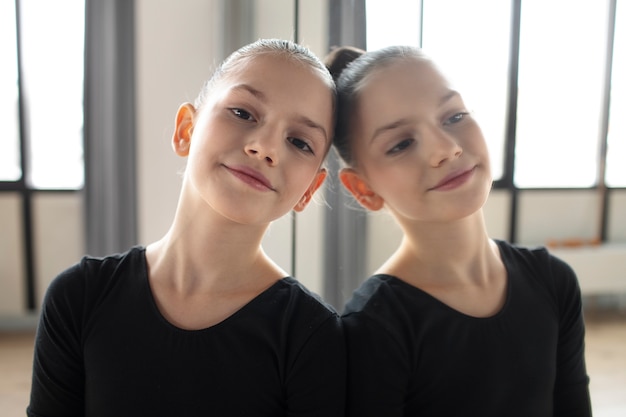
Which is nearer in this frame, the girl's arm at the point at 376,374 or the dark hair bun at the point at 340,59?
the girl's arm at the point at 376,374

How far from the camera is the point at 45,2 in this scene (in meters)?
2.25

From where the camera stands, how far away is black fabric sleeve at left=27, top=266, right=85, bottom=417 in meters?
0.75

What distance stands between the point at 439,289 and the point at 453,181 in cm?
19

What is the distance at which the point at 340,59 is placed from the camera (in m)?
0.92

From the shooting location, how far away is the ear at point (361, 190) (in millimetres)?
876

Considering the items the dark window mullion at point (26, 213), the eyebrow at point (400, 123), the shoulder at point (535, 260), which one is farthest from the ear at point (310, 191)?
the dark window mullion at point (26, 213)

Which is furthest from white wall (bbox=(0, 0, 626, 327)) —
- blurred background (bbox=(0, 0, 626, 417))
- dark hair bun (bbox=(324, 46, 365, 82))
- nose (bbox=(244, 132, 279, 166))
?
nose (bbox=(244, 132, 279, 166))

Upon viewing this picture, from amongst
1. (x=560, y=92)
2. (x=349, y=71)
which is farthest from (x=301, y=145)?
(x=560, y=92)

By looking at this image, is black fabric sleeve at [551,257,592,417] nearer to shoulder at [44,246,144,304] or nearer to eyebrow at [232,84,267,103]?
eyebrow at [232,84,267,103]

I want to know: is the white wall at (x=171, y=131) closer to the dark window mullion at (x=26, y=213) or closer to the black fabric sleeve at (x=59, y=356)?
the dark window mullion at (x=26, y=213)

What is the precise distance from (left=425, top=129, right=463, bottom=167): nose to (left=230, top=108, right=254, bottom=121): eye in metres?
0.28

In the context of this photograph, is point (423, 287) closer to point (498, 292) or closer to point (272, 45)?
point (498, 292)

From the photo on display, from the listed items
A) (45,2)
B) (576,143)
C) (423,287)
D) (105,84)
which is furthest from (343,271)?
(45,2)

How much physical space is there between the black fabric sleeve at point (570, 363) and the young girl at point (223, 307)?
399 millimetres
